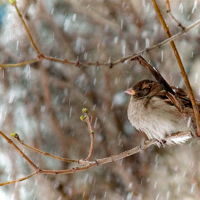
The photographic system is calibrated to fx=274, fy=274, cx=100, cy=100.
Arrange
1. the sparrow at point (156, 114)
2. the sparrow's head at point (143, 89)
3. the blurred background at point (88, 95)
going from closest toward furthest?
the sparrow at point (156, 114) < the sparrow's head at point (143, 89) < the blurred background at point (88, 95)

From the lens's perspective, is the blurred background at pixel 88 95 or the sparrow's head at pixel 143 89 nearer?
the sparrow's head at pixel 143 89

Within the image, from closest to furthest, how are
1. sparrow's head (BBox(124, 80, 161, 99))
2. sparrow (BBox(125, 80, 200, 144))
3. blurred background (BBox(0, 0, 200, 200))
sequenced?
sparrow (BBox(125, 80, 200, 144)), sparrow's head (BBox(124, 80, 161, 99)), blurred background (BBox(0, 0, 200, 200))

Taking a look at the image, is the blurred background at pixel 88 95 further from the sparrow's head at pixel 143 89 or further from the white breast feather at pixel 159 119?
the white breast feather at pixel 159 119

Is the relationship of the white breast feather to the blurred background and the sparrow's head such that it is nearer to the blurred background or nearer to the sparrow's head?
the sparrow's head

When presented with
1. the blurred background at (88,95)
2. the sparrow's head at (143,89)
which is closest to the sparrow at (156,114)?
the sparrow's head at (143,89)

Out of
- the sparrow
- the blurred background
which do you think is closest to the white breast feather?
the sparrow

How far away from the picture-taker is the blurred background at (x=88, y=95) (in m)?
3.32

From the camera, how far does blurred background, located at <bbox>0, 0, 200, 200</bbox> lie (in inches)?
131

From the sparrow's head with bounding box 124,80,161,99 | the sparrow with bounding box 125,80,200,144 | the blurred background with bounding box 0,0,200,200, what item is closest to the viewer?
the sparrow with bounding box 125,80,200,144

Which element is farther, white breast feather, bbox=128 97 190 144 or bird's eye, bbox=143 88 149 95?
bird's eye, bbox=143 88 149 95

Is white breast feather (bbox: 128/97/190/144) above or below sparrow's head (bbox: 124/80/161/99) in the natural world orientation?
below

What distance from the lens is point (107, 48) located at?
3656 mm

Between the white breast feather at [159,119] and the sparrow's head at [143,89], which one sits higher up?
the sparrow's head at [143,89]

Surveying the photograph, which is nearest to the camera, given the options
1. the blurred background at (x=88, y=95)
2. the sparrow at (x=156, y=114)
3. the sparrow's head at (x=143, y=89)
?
the sparrow at (x=156, y=114)
